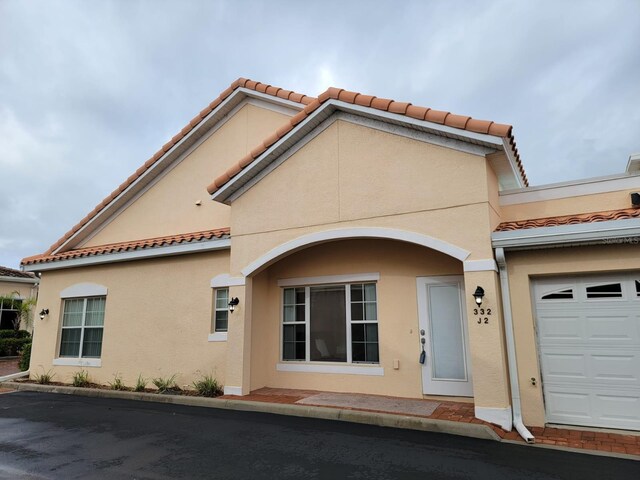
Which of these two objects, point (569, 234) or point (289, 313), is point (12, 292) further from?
point (569, 234)

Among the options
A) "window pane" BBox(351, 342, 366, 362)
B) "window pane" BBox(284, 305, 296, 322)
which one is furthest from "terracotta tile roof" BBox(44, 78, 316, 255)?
"window pane" BBox(351, 342, 366, 362)

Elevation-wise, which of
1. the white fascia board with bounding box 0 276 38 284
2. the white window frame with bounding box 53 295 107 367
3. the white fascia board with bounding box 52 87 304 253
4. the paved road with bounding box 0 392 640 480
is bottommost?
the paved road with bounding box 0 392 640 480

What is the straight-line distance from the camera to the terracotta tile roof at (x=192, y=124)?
12.0m

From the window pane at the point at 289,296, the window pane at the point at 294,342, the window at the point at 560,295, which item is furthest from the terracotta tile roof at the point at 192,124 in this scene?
the window at the point at 560,295

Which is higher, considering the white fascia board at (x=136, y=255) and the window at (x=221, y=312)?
the white fascia board at (x=136, y=255)

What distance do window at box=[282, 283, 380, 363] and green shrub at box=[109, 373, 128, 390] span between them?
182 inches

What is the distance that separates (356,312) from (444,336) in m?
2.05

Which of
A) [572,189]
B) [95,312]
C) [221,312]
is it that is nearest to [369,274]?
[221,312]

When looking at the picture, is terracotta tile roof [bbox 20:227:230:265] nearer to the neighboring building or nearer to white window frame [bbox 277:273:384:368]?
white window frame [bbox 277:273:384:368]

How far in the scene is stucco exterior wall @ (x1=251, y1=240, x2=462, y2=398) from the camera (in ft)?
28.4

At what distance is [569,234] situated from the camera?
6.67 metres

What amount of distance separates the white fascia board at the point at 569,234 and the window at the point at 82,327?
11127 mm

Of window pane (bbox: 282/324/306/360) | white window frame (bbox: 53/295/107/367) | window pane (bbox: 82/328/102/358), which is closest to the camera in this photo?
window pane (bbox: 282/324/306/360)

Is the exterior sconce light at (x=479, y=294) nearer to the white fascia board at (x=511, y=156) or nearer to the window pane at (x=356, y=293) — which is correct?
the white fascia board at (x=511, y=156)
